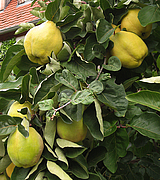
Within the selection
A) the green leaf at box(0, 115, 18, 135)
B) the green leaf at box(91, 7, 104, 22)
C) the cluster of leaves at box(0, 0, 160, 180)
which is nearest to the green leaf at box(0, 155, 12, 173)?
the cluster of leaves at box(0, 0, 160, 180)

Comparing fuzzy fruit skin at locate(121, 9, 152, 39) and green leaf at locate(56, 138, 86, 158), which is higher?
fuzzy fruit skin at locate(121, 9, 152, 39)

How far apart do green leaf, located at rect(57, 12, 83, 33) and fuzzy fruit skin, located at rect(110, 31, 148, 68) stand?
0.43 feet

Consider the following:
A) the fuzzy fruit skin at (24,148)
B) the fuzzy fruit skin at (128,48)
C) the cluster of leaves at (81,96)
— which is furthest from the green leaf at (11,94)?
the fuzzy fruit skin at (128,48)

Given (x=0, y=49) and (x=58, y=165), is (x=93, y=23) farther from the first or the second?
(x=0, y=49)

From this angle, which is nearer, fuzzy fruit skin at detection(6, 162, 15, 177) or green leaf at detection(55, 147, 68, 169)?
green leaf at detection(55, 147, 68, 169)

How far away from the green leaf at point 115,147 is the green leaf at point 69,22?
1.15 ft

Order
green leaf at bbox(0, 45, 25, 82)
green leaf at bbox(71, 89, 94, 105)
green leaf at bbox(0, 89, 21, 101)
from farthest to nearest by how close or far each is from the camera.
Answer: green leaf at bbox(0, 45, 25, 82), green leaf at bbox(0, 89, 21, 101), green leaf at bbox(71, 89, 94, 105)

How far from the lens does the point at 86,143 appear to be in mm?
660

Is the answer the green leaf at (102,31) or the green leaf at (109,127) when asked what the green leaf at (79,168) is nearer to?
the green leaf at (109,127)

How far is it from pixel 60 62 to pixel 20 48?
19cm

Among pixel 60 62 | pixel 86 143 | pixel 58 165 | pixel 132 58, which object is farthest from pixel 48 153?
pixel 132 58

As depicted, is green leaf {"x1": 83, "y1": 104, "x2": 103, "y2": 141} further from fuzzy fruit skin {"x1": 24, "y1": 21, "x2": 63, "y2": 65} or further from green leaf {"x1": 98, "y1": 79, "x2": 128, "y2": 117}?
fuzzy fruit skin {"x1": 24, "y1": 21, "x2": 63, "y2": 65}

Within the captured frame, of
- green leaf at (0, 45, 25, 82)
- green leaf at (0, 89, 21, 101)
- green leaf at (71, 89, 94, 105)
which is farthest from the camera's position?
green leaf at (0, 45, 25, 82)

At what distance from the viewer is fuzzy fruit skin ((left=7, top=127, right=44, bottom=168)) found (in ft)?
1.65
